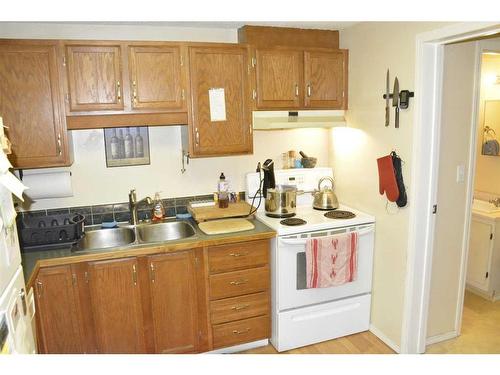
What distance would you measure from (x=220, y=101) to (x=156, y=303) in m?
1.40

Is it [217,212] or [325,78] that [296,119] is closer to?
[325,78]

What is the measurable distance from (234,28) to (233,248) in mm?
1623

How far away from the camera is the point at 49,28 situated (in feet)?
8.34

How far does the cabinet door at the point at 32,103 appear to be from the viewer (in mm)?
2270

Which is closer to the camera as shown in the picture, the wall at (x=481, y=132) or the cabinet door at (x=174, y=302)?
the cabinet door at (x=174, y=302)

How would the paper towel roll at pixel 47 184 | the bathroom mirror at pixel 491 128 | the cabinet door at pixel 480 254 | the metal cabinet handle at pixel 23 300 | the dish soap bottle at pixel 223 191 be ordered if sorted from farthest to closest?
1. the bathroom mirror at pixel 491 128
2. the cabinet door at pixel 480 254
3. the dish soap bottle at pixel 223 191
4. the paper towel roll at pixel 47 184
5. the metal cabinet handle at pixel 23 300

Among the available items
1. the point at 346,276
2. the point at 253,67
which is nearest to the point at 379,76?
the point at 253,67

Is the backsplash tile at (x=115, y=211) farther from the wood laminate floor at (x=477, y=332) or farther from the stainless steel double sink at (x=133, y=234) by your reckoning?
the wood laminate floor at (x=477, y=332)

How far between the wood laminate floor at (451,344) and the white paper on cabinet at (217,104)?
5.35ft

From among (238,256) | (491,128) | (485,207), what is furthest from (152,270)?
(491,128)

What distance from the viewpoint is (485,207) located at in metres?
3.54

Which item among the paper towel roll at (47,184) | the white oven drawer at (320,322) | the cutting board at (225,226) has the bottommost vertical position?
the white oven drawer at (320,322)

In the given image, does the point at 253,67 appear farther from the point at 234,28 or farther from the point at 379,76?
the point at 379,76

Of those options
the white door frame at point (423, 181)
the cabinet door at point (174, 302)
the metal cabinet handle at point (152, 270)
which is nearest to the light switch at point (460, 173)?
the white door frame at point (423, 181)
